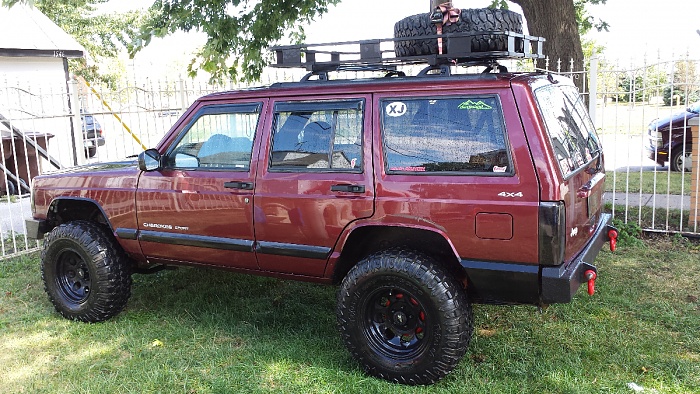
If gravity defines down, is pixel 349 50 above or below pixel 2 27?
below

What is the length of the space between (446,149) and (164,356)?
8.10 feet

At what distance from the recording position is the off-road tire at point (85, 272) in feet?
15.9

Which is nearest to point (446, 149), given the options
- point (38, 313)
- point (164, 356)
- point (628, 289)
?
point (164, 356)

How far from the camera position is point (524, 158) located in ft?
11.1

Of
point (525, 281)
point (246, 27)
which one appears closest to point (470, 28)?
point (525, 281)

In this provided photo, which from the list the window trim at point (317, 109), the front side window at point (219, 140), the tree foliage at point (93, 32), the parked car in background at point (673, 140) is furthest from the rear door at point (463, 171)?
the tree foliage at point (93, 32)

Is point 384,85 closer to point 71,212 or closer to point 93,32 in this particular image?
point 71,212

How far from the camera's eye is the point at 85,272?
16.6 ft

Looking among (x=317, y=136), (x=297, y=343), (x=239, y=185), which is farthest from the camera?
(x=297, y=343)

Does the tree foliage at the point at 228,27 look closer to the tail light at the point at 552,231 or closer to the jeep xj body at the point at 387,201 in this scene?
the jeep xj body at the point at 387,201

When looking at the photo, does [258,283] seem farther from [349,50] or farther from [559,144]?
[559,144]

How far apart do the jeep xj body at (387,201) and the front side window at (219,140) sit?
0.04 feet

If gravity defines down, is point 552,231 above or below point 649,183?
above

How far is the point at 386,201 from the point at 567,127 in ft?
4.20
